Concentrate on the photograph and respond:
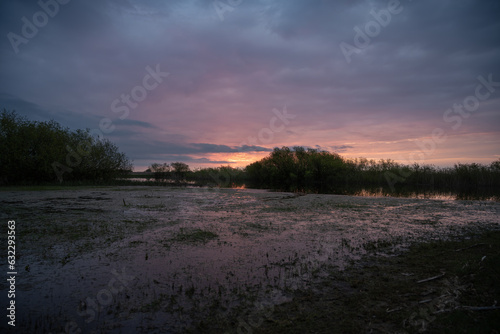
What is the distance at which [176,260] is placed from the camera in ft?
21.1

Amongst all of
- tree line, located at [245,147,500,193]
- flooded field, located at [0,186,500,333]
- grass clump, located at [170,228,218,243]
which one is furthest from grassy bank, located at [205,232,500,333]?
tree line, located at [245,147,500,193]

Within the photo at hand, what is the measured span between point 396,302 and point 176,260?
4.94 metres

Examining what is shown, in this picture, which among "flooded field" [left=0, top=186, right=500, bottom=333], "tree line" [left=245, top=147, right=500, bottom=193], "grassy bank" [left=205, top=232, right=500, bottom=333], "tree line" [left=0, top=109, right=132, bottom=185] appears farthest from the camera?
"tree line" [left=245, top=147, right=500, bottom=193]

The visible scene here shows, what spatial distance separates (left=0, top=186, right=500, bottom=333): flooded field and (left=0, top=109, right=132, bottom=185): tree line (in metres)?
20.4

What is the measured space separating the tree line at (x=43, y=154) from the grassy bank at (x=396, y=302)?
114ft

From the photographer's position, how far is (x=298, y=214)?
13734 millimetres

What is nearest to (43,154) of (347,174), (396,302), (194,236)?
(194,236)

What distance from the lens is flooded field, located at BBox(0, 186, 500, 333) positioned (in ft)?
13.2

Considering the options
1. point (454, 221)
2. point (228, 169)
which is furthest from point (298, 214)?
point (228, 169)

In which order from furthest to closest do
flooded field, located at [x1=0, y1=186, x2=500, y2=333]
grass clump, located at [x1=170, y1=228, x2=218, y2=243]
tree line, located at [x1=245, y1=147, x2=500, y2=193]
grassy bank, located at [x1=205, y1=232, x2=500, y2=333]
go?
tree line, located at [x1=245, y1=147, x2=500, y2=193]
grass clump, located at [x1=170, y1=228, x2=218, y2=243]
flooded field, located at [x1=0, y1=186, x2=500, y2=333]
grassy bank, located at [x1=205, y1=232, x2=500, y2=333]

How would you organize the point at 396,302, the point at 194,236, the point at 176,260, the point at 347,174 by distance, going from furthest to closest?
the point at 347,174
the point at 194,236
the point at 176,260
the point at 396,302

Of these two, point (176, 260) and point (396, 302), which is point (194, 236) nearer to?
point (176, 260)

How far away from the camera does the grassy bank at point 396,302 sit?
3.46 m

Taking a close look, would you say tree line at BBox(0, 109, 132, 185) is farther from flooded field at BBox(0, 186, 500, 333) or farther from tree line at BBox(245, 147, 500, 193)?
tree line at BBox(245, 147, 500, 193)
